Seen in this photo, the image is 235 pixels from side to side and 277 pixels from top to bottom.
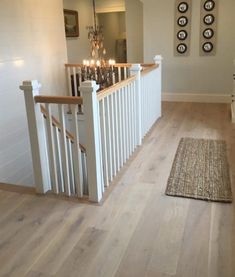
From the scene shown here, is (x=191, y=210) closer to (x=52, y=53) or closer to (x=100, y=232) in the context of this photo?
(x=100, y=232)

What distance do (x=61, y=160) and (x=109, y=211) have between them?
791 millimetres

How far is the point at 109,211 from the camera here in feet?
8.72

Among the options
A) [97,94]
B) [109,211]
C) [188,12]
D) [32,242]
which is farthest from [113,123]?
[188,12]

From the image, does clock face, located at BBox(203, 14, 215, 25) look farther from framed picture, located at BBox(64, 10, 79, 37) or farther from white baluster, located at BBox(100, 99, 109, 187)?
white baluster, located at BBox(100, 99, 109, 187)

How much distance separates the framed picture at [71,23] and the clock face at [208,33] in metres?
3.14

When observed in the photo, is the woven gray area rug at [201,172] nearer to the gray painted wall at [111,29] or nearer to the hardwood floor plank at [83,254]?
the hardwood floor plank at [83,254]

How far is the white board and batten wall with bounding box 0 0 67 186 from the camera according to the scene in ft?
13.6

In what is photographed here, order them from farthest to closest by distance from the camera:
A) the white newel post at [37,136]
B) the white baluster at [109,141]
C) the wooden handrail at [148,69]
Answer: the wooden handrail at [148,69], the white baluster at [109,141], the white newel post at [37,136]

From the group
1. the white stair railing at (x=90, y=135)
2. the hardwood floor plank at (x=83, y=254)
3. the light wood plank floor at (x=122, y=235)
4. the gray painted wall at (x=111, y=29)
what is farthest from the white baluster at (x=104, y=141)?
the gray painted wall at (x=111, y=29)

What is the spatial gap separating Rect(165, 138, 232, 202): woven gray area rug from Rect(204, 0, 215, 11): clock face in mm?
3281

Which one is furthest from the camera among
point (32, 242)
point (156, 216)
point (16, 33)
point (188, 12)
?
point (188, 12)

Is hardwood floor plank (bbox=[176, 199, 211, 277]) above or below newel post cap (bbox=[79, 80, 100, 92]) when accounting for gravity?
below

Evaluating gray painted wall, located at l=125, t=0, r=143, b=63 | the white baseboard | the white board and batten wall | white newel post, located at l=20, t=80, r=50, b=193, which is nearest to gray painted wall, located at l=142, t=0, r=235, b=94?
the white baseboard

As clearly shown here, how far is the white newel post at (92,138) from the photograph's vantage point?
8.23ft
